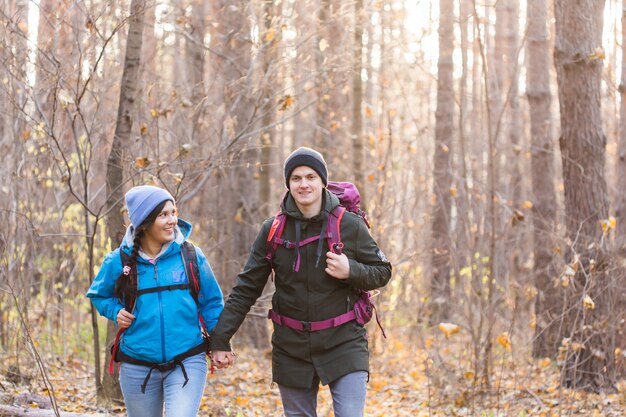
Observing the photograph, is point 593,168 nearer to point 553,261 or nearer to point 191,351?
point 553,261

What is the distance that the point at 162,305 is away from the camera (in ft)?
14.7

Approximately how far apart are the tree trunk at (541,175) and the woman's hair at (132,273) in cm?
614

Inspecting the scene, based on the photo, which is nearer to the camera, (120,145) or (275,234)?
(275,234)

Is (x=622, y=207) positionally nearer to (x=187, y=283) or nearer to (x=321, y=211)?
(x=321, y=211)

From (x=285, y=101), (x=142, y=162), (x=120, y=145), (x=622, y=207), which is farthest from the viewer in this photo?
(x=622, y=207)

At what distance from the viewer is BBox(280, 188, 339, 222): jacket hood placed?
4625 mm

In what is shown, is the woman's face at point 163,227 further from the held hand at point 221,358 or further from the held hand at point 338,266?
the held hand at point 338,266

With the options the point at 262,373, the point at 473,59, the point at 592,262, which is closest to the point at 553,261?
the point at 592,262

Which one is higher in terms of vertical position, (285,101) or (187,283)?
(285,101)

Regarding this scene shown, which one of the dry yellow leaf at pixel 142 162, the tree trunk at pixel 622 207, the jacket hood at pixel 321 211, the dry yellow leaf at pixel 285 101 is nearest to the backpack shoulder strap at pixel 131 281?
the jacket hood at pixel 321 211

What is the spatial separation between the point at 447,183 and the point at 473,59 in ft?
31.7

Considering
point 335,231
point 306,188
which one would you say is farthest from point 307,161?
point 335,231

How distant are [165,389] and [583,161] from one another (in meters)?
5.64

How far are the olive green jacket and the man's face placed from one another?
0.06 meters
